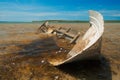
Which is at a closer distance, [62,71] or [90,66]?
[62,71]

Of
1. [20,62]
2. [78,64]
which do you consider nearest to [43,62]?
[20,62]

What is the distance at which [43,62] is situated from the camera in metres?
9.53

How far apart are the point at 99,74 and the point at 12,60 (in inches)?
173

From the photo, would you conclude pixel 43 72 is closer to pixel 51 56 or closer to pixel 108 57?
pixel 51 56

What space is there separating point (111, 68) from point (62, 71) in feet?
8.17

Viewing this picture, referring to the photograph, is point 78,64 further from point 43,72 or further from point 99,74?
point 43,72

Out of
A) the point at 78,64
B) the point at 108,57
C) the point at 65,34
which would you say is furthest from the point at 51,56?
the point at 65,34

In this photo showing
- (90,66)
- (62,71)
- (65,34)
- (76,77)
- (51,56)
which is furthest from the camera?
(65,34)

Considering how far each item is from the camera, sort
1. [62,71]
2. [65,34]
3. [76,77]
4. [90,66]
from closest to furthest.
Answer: [76,77], [62,71], [90,66], [65,34]

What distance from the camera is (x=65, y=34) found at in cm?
1848

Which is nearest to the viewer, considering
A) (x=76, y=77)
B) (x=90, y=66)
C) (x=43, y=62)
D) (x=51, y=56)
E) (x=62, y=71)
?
(x=76, y=77)

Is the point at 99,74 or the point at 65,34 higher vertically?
the point at 65,34

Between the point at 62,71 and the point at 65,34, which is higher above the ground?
the point at 65,34

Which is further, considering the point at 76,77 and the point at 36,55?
the point at 36,55
